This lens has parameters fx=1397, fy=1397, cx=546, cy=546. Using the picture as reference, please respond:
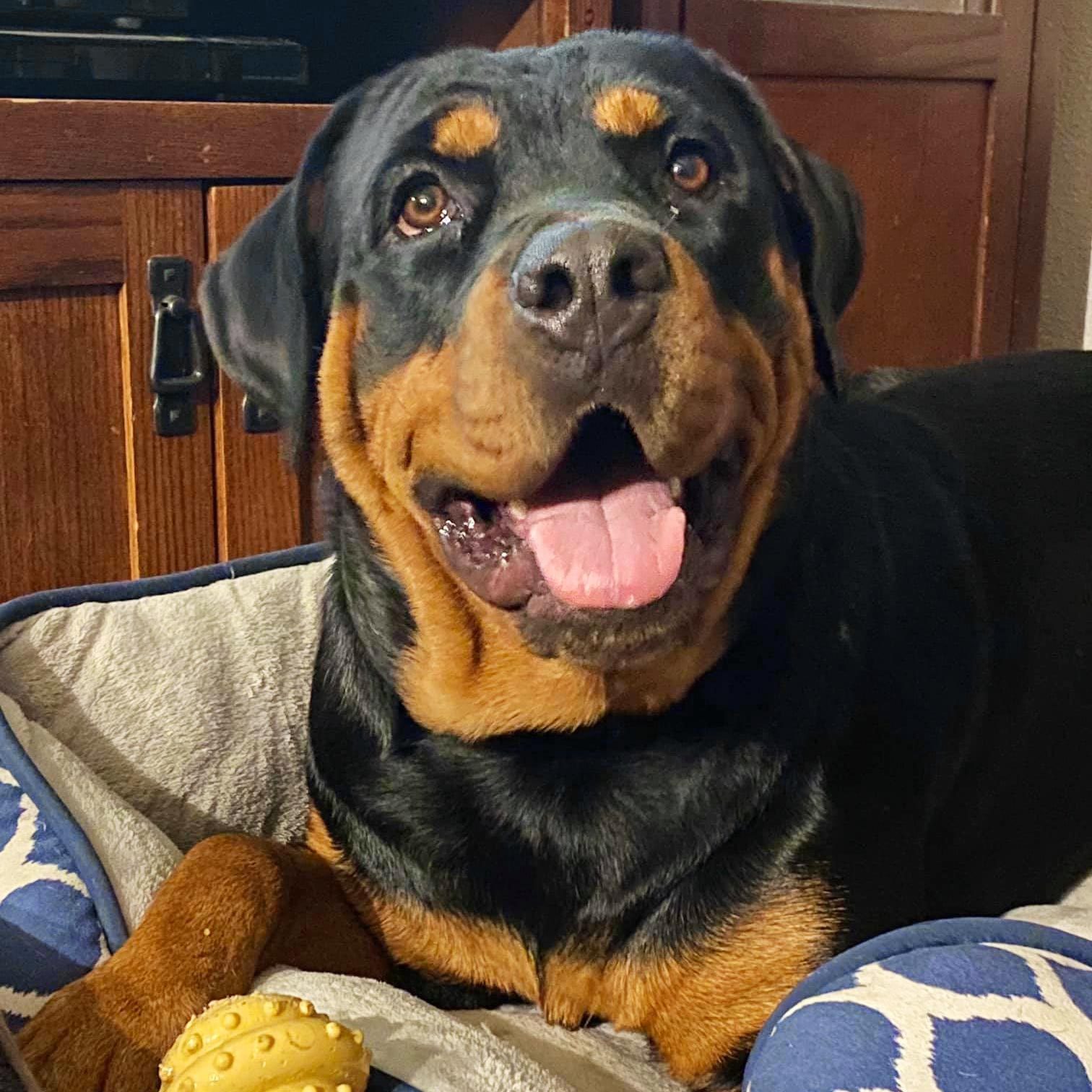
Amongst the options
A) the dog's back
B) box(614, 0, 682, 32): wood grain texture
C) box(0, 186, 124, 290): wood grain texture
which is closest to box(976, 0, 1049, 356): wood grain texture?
box(614, 0, 682, 32): wood grain texture

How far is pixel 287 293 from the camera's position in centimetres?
137

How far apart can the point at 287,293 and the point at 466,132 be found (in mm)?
240

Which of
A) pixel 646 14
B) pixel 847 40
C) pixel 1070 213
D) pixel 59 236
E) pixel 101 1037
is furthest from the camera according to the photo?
pixel 1070 213

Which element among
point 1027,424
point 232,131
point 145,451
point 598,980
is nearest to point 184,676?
point 145,451

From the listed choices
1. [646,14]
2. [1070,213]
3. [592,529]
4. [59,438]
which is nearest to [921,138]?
[646,14]

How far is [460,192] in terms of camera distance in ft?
4.18

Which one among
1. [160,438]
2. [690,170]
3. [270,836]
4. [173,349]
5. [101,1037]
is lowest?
[270,836]

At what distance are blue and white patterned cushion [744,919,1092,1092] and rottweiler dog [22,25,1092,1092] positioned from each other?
15 centimetres

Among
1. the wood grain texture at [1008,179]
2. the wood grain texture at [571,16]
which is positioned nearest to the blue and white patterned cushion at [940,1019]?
the wood grain texture at [571,16]

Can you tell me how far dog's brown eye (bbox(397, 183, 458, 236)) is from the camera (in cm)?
128

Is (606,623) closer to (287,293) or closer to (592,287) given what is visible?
(592,287)

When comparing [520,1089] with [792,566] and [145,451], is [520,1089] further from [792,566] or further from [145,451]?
[145,451]

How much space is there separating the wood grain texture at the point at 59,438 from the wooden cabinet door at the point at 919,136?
116 centimetres

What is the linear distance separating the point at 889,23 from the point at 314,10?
→ 3.60 ft
